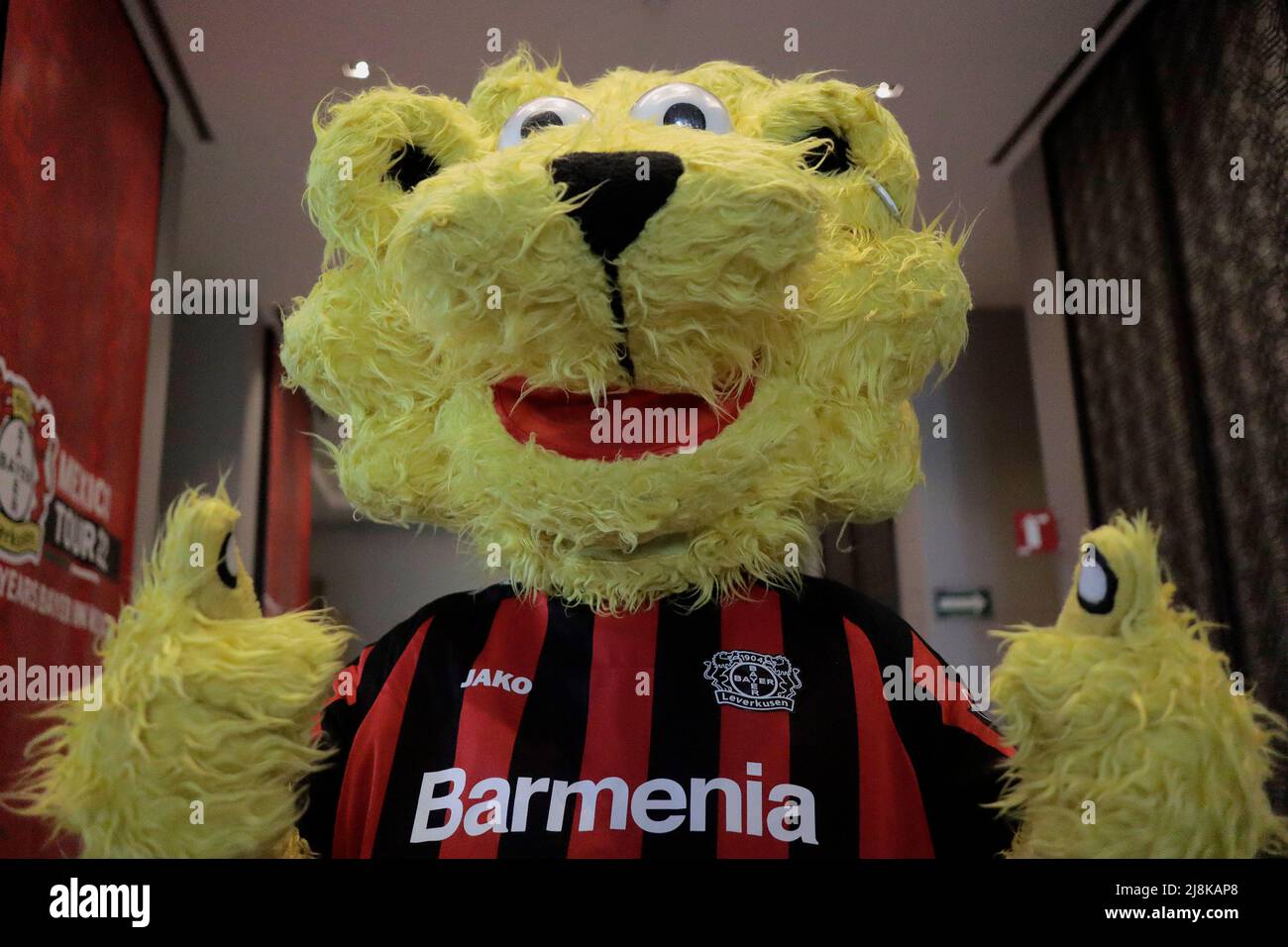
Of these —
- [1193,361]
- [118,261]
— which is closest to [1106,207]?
[1193,361]

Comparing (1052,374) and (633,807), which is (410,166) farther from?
(1052,374)

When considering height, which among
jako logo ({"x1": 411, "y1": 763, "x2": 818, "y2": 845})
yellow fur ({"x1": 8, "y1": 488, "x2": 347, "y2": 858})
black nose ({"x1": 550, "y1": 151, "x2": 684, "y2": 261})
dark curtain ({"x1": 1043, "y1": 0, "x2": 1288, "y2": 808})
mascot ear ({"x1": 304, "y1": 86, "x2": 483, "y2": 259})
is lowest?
jako logo ({"x1": 411, "y1": 763, "x2": 818, "y2": 845})

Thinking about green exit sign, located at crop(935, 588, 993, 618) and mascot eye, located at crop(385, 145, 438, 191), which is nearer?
mascot eye, located at crop(385, 145, 438, 191)

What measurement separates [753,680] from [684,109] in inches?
15.2

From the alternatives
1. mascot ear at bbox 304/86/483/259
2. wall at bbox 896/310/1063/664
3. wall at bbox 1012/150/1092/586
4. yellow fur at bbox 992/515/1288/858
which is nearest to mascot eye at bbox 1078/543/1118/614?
yellow fur at bbox 992/515/1288/858

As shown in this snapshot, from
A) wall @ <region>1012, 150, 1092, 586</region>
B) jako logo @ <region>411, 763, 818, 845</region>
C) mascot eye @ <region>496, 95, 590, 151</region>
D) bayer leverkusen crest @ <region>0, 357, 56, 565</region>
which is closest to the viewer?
jako logo @ <region>411, 763, 818, 845</region>

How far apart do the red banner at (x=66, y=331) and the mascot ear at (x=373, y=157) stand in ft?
2.28

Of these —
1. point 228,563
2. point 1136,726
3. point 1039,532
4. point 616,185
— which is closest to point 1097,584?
point 1136,726

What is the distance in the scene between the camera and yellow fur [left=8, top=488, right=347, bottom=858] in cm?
49

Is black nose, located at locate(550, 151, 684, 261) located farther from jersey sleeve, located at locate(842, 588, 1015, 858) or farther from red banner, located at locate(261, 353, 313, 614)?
red banner, located at locate(261, 353, 313, 614)

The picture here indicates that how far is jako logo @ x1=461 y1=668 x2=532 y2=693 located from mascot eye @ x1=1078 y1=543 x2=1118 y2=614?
0.34 m

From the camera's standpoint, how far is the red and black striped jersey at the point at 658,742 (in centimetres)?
58

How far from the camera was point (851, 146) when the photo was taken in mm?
724
